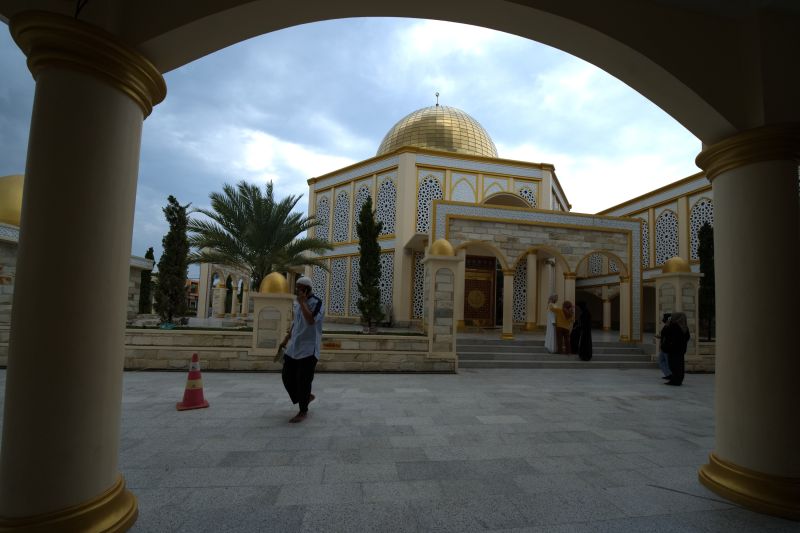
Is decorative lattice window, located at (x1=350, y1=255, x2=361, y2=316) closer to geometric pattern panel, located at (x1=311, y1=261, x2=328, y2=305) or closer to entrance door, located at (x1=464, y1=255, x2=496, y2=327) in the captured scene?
geometric pattern panel, located at (x1=311, y1=261, x2=328, y2=305)

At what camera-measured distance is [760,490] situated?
8.89 ft

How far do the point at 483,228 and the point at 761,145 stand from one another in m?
10.3

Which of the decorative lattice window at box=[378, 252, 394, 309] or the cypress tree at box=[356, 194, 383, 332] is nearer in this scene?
the cypress tree at box=[356, 194, 383, 332]

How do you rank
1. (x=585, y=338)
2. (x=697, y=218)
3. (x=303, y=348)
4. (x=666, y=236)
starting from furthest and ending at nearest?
(x=666, y=236) < (x=697, y=218) < (x=585, y=338) < (x=303, y=348)

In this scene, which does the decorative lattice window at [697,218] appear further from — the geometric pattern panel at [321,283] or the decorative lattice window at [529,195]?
the geometric pattern panel at [321,283]

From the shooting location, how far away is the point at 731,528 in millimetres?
2465

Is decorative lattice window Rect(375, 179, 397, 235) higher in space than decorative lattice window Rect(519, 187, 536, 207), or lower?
lower

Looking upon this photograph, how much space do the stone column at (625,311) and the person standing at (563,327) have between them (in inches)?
121

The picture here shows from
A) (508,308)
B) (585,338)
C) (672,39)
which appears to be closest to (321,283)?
(508,308)

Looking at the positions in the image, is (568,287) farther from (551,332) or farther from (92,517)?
(92,517)

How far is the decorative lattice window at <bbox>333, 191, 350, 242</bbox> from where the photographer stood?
18.8 metres

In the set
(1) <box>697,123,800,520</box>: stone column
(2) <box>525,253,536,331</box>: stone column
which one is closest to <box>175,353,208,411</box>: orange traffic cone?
(1) <box>697,123,800,520</box>: stone column

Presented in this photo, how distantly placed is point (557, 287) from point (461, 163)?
626cm

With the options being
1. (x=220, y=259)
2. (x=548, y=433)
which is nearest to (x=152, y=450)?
(x=548, y=433)
